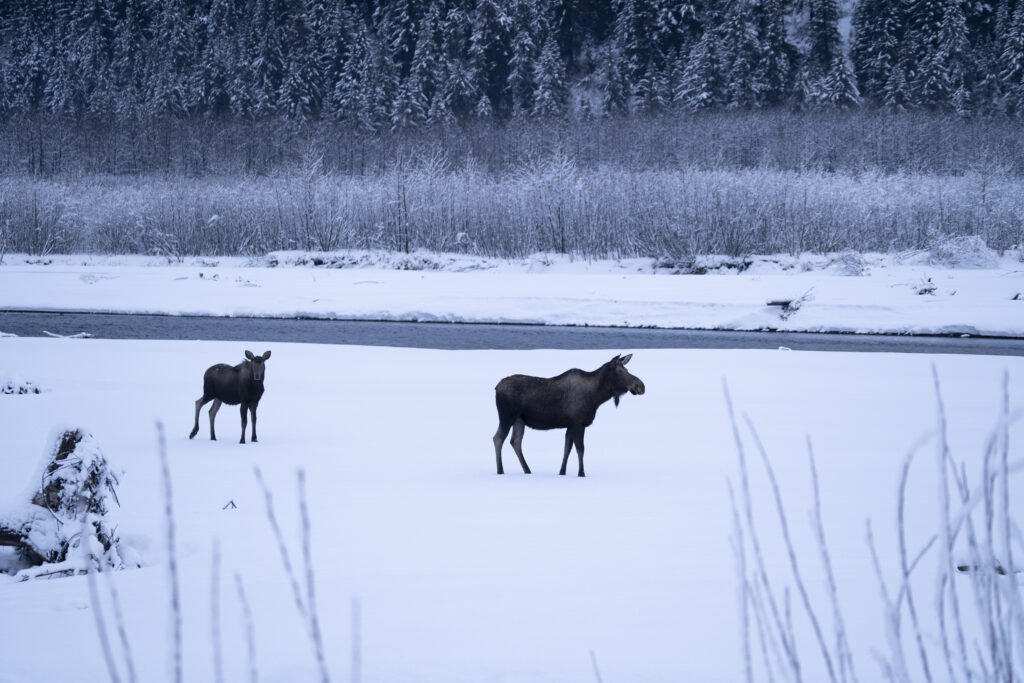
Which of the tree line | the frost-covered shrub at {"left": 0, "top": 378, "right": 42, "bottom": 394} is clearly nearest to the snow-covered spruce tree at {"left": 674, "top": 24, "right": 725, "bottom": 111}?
the tree line

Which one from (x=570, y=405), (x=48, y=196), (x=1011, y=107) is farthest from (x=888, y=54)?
(x=570, y=405)

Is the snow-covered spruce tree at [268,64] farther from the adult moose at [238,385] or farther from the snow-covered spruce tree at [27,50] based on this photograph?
the adult moose at [238,385]

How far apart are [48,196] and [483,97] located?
111 ft

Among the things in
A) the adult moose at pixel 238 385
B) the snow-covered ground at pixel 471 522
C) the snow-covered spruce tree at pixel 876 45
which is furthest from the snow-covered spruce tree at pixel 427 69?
the adult moose at pixel 238 385

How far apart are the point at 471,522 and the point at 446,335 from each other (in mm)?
11107

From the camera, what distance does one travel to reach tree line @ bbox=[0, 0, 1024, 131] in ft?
166

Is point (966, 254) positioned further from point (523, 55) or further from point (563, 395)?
point (523, 55)

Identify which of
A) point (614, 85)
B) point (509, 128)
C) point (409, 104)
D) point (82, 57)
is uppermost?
point (82, 57)

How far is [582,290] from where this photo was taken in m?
18.2

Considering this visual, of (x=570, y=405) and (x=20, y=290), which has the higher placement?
(x=20, y=290)

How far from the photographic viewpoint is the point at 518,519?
475 cm

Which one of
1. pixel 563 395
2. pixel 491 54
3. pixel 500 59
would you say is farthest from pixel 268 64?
pixel 563 395

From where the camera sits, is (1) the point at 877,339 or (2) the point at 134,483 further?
(1) the point at 877,339

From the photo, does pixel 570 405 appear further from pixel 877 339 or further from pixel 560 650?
pixel 877 339
